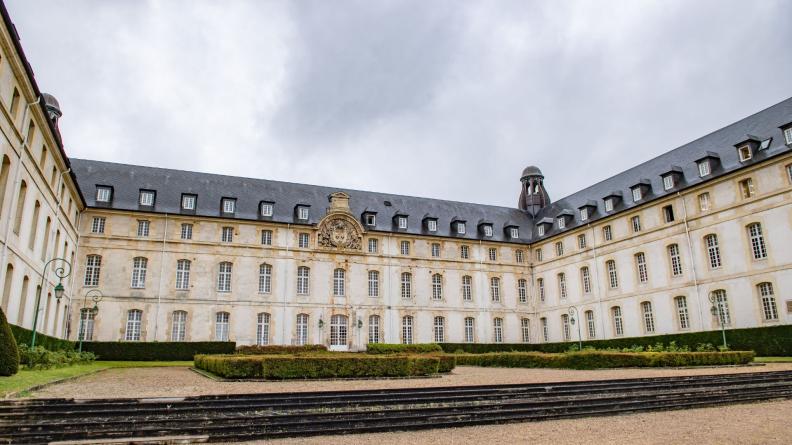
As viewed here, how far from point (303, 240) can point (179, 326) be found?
921 centimetres

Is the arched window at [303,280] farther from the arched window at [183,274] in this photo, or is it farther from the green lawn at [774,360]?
the green lawn at [774,360]

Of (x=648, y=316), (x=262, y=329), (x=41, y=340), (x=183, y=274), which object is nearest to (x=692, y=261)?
(x=648, y=316)

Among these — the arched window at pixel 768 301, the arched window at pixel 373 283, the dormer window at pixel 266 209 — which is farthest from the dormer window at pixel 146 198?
the arched window at pixel 768 301

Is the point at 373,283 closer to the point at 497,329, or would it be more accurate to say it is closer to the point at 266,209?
the point at 266,209

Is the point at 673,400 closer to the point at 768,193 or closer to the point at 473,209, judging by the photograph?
the point at 768,193

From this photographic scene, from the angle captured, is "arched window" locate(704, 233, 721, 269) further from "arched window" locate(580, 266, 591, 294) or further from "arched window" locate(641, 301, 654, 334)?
"arched window" locate(580, 266, 591, 294)

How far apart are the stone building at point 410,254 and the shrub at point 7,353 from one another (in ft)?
27.0

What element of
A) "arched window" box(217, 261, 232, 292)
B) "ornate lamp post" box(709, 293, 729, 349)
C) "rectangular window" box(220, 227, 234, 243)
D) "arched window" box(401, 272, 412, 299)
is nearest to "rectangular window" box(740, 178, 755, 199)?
"ornate lamp post" box(709, 293, 729, 349)

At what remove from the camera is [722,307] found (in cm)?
2794

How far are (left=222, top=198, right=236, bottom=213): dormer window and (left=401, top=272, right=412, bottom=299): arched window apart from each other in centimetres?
1239

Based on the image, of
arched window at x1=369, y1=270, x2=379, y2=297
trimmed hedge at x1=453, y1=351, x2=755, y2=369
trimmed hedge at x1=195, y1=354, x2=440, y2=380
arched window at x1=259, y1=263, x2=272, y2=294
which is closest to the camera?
trimmed hedge at x1=195, y1=354, x2=440, y2=380

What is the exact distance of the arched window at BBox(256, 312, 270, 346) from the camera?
34.3m

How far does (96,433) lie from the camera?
26.7ft

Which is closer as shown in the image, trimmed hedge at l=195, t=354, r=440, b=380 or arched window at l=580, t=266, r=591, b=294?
trimmed hedge at l=195, t=354, r=440, b=380
